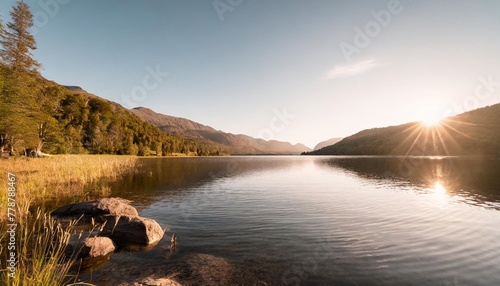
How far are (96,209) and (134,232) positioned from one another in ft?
17.8

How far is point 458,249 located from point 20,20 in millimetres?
82972

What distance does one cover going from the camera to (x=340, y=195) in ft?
96.9

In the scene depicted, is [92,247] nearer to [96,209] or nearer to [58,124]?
[96,209]

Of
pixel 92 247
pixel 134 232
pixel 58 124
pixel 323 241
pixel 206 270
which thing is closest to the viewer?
pixel 206 270

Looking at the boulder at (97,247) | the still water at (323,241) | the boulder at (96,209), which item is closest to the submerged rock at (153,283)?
the still water at (323,241)

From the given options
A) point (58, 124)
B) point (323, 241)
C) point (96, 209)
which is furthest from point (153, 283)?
point (58, 124)

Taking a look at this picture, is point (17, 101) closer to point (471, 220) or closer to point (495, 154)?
point (471, 220)

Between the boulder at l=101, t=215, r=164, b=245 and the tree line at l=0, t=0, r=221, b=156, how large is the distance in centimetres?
3415

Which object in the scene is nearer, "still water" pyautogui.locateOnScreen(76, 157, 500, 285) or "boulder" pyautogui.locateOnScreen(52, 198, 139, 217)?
"still water" pyautogui.locateOnScreen(76, 157, 500, 285)

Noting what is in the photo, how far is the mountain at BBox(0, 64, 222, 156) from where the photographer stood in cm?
4216

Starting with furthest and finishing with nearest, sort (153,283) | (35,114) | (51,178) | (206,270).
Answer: (35,114)
(51,178)
(206,270)
(153,283)

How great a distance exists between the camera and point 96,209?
658 inches

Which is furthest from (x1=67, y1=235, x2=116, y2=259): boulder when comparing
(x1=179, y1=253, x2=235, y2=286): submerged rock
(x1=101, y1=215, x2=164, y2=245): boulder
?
(x1=179, y1=253, x2=235, y2=286): submerged rock

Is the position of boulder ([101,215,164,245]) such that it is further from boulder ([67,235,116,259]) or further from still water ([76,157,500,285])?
boulder ([67,235,116,259])
